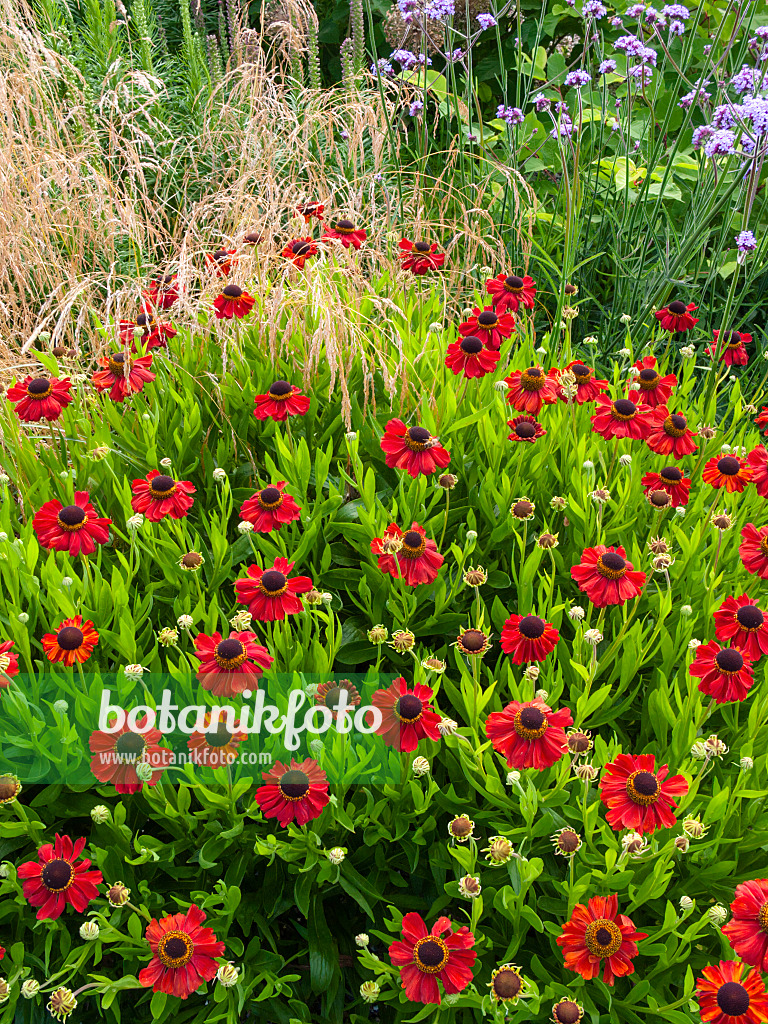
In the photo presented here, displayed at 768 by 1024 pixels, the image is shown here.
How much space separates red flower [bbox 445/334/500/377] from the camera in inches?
77.6

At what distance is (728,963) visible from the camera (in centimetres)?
112

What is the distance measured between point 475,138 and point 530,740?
13.2 ft

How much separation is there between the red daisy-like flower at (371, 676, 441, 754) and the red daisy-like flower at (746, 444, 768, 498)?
853 millimetres

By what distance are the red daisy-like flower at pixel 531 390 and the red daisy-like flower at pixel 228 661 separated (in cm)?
90

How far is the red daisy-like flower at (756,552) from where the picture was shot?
60.4 inches

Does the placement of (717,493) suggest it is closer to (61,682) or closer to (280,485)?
(280,485)

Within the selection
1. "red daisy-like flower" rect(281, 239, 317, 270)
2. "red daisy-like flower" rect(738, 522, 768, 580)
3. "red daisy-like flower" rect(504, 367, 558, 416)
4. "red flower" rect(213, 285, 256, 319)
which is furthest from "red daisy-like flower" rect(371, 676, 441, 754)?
"red daisy-like flower" rect(281, 239, 317, 270)

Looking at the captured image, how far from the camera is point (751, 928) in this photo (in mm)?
1107

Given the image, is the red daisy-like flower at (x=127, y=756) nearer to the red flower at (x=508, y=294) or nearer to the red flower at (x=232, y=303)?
the red flower at (x=232, y=303)

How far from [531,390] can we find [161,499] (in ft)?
2.87

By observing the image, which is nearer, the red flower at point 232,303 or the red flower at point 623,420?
the red flower at point 623,420

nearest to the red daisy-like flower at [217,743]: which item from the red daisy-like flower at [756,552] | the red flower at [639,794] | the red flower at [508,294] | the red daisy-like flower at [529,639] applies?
the red daisy-like flower at [529,639]

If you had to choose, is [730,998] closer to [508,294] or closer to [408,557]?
[408,557]

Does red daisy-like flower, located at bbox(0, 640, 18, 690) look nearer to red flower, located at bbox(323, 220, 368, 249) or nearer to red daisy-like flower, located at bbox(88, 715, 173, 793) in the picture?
red daisy-like flower, located at bbox(88, 715, 173, 793)
